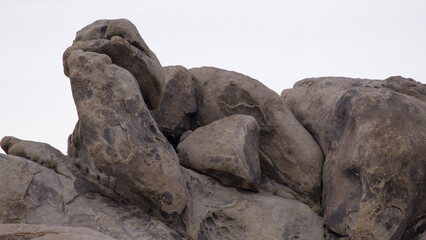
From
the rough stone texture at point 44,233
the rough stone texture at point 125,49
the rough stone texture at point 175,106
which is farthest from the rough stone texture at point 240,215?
the rough stone texture at point 44,233

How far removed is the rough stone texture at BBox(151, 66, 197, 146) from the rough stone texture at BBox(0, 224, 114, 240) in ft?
15.9

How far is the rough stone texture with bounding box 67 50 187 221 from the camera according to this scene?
7844 millimetres

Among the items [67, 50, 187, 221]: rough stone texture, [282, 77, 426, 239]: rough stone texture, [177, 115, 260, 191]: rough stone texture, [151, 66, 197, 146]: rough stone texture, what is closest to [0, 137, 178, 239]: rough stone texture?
[67, 50, 187, 221]: rough stone texture

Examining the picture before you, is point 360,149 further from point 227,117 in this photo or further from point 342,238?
point 227,117

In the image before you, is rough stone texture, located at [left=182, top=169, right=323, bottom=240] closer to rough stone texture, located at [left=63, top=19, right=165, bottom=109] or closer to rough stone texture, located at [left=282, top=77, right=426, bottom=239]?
rough stone texture, located at [left=282, top=77, right=426, bottom=239]

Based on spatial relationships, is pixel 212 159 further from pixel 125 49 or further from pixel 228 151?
pixel 125 49

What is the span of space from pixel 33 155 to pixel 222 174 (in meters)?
2.65

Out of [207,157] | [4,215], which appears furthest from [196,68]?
[4,215]

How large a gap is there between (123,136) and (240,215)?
214 cm

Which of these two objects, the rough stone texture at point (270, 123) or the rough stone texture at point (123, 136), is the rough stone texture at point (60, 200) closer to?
the rough stone texture at point (123, 136)

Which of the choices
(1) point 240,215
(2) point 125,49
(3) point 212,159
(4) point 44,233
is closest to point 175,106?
(3) point 212,159

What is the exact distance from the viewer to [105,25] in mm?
8805

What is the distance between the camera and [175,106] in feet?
33.1

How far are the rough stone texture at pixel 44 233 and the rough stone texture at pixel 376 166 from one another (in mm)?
4591
